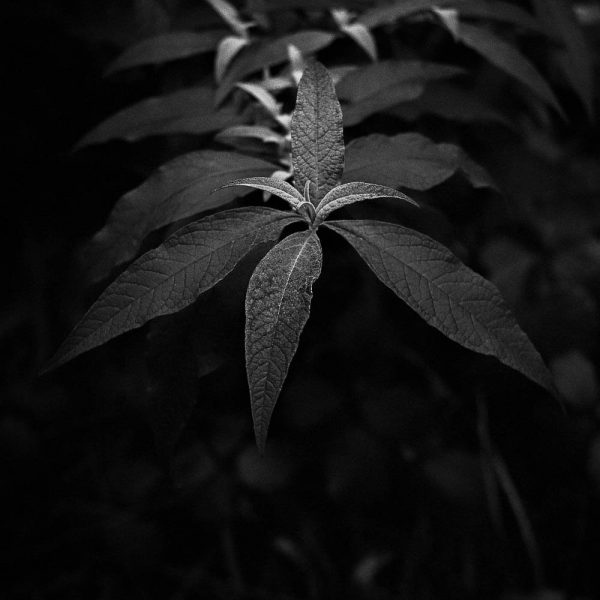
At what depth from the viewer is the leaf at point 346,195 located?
0.64 meters

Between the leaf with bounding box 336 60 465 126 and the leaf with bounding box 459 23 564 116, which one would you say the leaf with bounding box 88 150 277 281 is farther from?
the leaf with bounding box 459 23 564 116

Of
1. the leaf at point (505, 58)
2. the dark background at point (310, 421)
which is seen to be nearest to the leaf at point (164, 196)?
the dark background at point (310, 421)

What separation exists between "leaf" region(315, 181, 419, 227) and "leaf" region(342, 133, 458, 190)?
0.08 m

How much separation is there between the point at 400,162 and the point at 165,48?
0.46 m

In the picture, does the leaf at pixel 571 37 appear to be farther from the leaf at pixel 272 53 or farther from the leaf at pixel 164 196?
the leaf at pixel 164 196

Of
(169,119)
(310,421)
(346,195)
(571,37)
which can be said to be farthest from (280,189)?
(310,421)

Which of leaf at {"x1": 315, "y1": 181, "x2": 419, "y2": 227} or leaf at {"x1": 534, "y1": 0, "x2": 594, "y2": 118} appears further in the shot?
leaf at {"x1": 534, "y1": 0, "x2": 594, "y2": 118}

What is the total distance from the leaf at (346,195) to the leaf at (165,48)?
467 mm

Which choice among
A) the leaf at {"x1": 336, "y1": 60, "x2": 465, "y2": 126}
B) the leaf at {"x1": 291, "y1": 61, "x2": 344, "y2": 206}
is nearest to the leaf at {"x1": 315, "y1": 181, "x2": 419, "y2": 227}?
the leaf at {"x1": 291, "y1": 61, "x2": 344, "y2": 206}

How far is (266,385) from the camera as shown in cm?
55

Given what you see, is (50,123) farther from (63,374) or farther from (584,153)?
(584,153)

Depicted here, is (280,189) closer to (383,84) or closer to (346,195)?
(346,195)

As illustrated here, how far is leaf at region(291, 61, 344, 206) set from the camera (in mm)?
689

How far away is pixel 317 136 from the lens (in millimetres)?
690
